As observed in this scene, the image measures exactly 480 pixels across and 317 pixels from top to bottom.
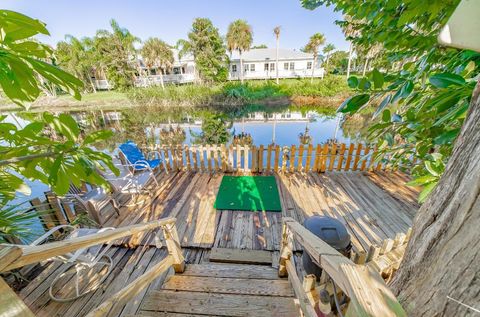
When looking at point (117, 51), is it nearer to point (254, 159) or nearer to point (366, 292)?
point (254, 159)

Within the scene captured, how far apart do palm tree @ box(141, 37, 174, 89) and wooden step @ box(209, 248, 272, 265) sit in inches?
1001

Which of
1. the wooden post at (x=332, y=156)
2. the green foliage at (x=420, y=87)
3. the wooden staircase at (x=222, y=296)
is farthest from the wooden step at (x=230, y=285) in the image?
the wooden post at (x=332, y=156)

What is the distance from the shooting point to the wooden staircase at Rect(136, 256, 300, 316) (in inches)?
61.2

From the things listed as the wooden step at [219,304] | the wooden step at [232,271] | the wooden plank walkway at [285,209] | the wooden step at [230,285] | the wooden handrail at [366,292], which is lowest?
the wooden plank walkway at [285,209]

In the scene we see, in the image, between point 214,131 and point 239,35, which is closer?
point 214,131

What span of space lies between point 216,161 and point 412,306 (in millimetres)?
4824

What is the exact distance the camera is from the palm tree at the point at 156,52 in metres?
22.0

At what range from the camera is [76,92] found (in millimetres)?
716

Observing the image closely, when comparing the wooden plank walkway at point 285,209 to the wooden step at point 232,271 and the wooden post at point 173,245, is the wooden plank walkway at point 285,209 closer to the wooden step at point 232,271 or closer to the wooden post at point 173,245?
the wooden step at point 232,271

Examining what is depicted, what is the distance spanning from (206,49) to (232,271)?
24.9 m

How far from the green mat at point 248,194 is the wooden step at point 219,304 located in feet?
6.76

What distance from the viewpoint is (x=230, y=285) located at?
191cm

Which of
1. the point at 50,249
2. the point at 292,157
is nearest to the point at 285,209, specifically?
the point at 292,157

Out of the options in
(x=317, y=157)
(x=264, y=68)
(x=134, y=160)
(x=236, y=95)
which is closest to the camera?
(x=134, y=160)
